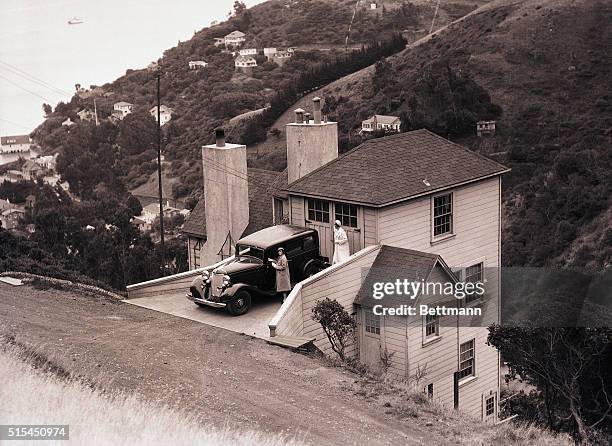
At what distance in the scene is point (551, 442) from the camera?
14695 millimetres

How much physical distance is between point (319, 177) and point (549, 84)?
6793cm

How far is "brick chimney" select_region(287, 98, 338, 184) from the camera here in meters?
27.4

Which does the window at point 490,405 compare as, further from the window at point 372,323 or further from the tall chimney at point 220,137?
the tall chimney at point 220,137

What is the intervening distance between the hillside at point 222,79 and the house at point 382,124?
34.6 ft

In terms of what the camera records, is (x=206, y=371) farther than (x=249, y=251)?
No

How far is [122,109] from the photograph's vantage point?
422 ft

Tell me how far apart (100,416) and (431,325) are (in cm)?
1155

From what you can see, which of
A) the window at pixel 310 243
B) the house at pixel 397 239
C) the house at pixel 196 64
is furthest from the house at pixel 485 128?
the house at pixel 196 64

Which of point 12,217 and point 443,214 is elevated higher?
point 443,214

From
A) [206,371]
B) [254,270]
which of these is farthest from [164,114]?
[206,371]

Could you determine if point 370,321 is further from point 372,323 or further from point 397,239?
point 397,239

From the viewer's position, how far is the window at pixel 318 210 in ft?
75.9

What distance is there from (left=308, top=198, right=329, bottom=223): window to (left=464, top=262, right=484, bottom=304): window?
189 inches

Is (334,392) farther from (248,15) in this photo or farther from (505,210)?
(248,15)
